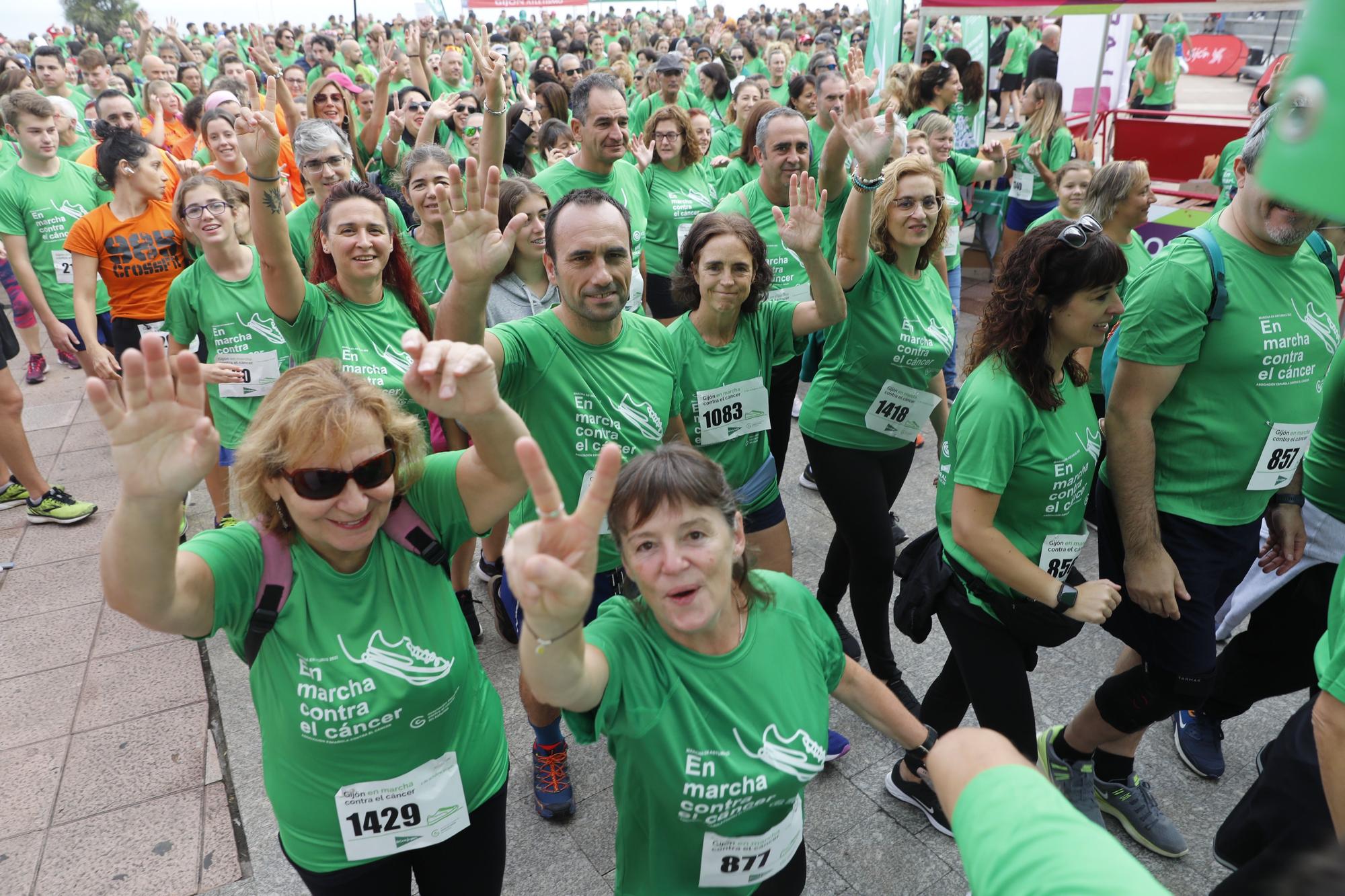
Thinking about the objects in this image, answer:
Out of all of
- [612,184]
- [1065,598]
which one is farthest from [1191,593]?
[612,184]

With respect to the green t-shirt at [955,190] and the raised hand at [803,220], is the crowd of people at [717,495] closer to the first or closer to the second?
the raised hand at [803,220]

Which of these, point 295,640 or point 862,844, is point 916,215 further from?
point 295,640

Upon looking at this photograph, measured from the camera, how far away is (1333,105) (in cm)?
56

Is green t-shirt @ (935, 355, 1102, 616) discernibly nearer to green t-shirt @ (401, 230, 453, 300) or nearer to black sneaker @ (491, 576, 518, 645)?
black sneaker @ (491, 576, 518, 645)

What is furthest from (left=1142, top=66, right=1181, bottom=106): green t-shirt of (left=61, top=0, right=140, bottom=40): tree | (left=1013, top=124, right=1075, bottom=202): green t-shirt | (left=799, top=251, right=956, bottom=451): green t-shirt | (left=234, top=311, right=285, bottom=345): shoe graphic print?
(left=61, top=0, right=140, bottom=40): tree

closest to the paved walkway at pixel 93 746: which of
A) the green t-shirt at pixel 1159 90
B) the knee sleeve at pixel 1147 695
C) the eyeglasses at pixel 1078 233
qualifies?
the knee sleeve at pixel 1147 695

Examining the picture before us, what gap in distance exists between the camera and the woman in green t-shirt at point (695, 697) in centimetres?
173

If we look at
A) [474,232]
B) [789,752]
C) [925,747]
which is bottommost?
[925,747]

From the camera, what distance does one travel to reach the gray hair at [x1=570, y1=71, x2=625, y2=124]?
4.88m

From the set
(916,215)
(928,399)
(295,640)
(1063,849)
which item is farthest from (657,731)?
(916,215)

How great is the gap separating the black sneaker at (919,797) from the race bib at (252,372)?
312cm

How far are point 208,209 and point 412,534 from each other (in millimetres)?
2773

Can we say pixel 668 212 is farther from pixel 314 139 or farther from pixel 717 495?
pixel 717 495

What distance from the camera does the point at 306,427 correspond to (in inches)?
70.6
